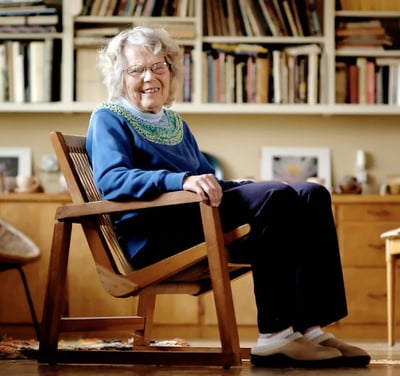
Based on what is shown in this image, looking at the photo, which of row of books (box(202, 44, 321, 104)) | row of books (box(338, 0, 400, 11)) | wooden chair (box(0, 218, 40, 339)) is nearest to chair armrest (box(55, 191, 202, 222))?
wooden chair (box(0, 218, 40, 339))

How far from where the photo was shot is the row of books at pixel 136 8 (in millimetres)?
5031

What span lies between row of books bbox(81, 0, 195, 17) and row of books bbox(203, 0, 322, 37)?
0.12 metres

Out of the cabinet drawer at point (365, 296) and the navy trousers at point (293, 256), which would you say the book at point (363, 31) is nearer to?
the cabinet drawer at point (365, 296)

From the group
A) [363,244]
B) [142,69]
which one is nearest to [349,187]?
[363,244]

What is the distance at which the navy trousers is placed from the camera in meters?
2.35

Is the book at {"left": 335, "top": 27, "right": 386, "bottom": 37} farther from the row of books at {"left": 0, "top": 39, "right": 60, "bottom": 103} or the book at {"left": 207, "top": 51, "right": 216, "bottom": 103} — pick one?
the row of books at {"left": 0, "top": 39, "right": 60, "bottom": 103}

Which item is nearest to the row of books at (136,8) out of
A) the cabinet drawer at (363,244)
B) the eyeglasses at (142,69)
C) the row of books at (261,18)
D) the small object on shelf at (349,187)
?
the row of books at (261,18)

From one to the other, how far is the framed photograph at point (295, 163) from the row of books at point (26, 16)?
4.56ft

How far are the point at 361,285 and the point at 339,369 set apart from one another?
8.27 ft

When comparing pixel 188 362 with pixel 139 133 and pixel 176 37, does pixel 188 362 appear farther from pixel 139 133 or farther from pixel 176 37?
pixel 176 37

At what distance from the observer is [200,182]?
2367mm

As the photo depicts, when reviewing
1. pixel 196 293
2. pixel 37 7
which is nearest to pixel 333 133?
pixel 37 7

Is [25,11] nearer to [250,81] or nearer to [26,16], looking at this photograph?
[26,16]

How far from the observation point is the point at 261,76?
5020 millimetres
